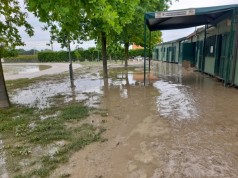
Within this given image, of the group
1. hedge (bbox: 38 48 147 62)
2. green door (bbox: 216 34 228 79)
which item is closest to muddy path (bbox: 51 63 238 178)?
green door (bbox: 216 34 228 79)

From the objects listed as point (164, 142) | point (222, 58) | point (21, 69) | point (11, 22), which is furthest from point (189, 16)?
point (21, 69)

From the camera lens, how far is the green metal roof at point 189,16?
798 cm

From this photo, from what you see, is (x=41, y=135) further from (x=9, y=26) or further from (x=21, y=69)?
(x=21, y=69)

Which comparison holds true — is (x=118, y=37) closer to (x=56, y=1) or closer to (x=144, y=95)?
(x=144, y=95)

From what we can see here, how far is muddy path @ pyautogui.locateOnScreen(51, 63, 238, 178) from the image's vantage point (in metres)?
2.94

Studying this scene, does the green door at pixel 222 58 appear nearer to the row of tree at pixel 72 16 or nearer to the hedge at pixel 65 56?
the row of tree at pixel 72 16

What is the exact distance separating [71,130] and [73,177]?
1.72 m

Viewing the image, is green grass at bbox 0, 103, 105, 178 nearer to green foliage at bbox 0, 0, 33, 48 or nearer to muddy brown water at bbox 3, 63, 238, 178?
muddy brown water at bbox 3, 63, 238, 178

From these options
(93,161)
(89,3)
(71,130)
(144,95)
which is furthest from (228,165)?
(144,95)

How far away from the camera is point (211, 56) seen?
40.3 feet

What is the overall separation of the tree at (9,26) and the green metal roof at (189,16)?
15.6 ft

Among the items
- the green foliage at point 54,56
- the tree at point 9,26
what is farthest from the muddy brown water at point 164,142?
the green foliage at point 54,56

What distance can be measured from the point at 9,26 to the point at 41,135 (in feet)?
15.2

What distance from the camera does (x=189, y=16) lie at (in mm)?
10664
